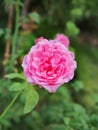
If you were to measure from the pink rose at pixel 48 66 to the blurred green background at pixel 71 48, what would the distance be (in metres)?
0.38

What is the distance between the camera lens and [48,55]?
1.61 meters

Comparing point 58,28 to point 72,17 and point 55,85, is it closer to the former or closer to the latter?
point 72,17

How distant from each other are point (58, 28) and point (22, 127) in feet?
4.68

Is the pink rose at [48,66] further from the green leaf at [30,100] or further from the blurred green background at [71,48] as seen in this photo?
the blurred green background at [71,48]

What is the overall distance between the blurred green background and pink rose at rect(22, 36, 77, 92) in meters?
0.38

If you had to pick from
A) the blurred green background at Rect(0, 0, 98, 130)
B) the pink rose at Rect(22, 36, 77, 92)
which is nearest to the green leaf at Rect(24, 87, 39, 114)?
the pink rose at Rect(22, 36, 77, 92)

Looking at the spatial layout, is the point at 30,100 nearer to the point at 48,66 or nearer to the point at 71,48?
the point at 48,66

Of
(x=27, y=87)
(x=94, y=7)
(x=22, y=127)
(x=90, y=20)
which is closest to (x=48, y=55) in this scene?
(x=27, y=87)

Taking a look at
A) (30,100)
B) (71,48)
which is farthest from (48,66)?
(71,48)

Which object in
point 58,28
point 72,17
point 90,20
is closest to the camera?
point 72,17

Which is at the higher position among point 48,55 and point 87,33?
point 48,55

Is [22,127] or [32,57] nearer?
[32,57]

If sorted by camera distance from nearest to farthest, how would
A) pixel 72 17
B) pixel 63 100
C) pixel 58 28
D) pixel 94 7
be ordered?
pixel 63 100
pixel 94 7
pixel 72 17
pixel 58 28

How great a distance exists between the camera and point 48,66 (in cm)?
160
